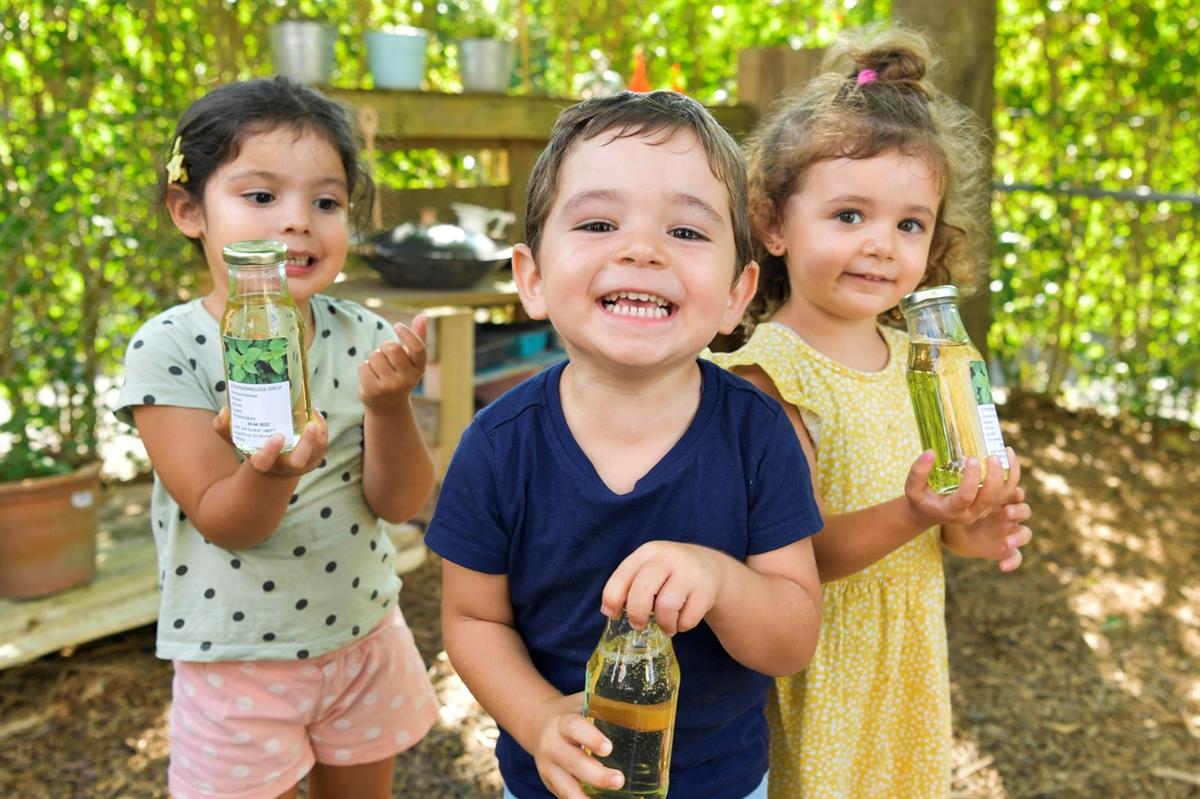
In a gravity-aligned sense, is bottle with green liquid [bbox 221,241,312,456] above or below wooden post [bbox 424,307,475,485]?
above

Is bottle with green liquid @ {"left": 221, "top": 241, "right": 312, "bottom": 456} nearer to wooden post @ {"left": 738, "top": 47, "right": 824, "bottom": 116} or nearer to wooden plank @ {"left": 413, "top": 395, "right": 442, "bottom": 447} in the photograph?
wooden plank @ {"left": 413, "top": 395, "right": 442, "bottom": 447}

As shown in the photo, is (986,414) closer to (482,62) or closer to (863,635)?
(863,635)

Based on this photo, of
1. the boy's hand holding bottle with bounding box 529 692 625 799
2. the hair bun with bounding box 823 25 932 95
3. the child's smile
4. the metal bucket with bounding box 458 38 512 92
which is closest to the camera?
the boy's hand holding bottle with bounding box 529 692 625 799

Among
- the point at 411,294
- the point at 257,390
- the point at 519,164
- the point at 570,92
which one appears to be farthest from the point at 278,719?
the point at 570,92

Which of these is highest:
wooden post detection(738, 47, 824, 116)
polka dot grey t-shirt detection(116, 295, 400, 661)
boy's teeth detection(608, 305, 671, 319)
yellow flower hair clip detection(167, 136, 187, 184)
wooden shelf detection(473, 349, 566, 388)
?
wooden post detection(738, 47, 824, 116)

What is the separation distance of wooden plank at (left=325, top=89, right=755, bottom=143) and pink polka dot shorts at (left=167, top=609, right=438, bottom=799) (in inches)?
105

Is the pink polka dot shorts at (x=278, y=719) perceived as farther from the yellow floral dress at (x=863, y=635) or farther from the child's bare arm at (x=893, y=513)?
the child's bare arm at (x=893, y=513)

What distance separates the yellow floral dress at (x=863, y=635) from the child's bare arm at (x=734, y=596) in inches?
15.7

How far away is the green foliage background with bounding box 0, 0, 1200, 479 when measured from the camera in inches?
173

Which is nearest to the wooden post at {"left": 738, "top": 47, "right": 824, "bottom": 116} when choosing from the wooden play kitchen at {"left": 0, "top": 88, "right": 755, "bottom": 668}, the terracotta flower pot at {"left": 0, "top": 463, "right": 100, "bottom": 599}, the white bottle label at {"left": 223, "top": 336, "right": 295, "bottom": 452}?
the wooden play kitchen at {"left": 0, "top": 88, "right": 755, "bottom": 668}

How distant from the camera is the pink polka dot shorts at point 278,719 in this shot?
193 cm

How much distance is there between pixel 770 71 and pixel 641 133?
4192 mm

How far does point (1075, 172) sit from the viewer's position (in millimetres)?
6273

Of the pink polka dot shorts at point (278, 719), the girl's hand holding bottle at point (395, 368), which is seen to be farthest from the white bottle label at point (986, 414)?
the pink polka dot shorts at point (278, 719)
